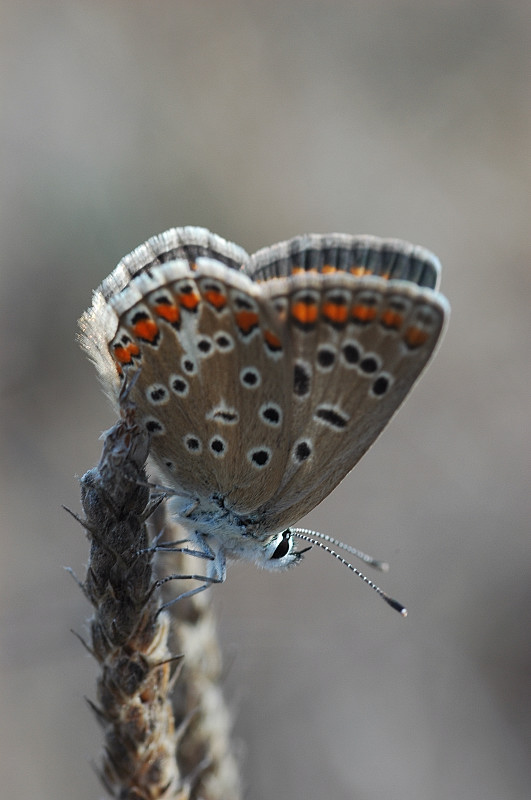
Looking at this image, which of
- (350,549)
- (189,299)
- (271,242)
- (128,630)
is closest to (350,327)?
(189,299)

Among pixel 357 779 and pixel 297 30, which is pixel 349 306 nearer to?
pixel 357 779

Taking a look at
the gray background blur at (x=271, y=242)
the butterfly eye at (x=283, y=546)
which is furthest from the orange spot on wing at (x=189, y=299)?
Answer: the gray background blur at (x=271, y=242)

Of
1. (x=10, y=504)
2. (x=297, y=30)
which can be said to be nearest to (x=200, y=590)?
(x=10, y=504)

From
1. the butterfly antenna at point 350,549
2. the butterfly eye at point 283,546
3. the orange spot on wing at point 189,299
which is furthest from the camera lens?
the butterfly eye at point 283,546

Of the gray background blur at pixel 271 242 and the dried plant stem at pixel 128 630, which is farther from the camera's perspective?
the gray background blur at pixel 271 242

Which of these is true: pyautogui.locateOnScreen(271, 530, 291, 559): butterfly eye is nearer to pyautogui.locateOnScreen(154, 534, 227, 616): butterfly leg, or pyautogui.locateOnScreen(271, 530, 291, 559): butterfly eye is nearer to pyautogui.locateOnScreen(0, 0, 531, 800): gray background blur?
pyautogui.locateOnScreen(154, 534, 227, 616): butterfly leg

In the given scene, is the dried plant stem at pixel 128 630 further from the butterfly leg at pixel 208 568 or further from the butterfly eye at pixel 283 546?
the butterfly eye at pixel 283 546
